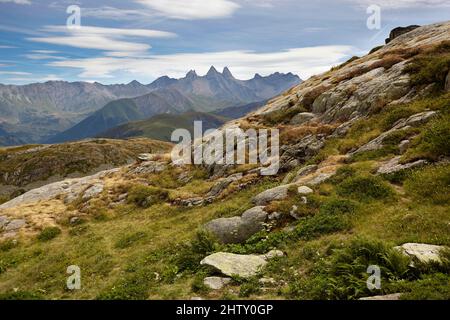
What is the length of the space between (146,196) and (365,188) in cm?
2409

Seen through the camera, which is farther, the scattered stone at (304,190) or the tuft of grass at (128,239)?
the tuft of grass at (128,239)

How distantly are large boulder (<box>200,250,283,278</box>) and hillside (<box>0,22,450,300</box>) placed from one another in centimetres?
9

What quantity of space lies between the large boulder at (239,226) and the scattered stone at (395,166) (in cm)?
840

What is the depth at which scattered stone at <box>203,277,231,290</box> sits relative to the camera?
15.9 metres

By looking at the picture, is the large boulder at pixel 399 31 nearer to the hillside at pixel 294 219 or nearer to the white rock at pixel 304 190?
the hillside at pixel 294 219

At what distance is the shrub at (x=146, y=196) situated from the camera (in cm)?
3769

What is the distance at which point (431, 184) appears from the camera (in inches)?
790

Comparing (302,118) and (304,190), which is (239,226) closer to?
(304,190)

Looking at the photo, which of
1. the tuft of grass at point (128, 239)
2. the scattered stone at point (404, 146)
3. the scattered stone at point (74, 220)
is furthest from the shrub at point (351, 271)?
the scattered stone at point (74, 220)

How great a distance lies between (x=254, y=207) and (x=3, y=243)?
79.5 ft

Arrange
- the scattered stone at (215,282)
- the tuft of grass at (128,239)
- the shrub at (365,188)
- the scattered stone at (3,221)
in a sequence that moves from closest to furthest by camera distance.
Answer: the scattered stone at (215,282) < the shrub at (365,188) < the tuft of grass at (128,239) < the scattered stone at (3,221)
